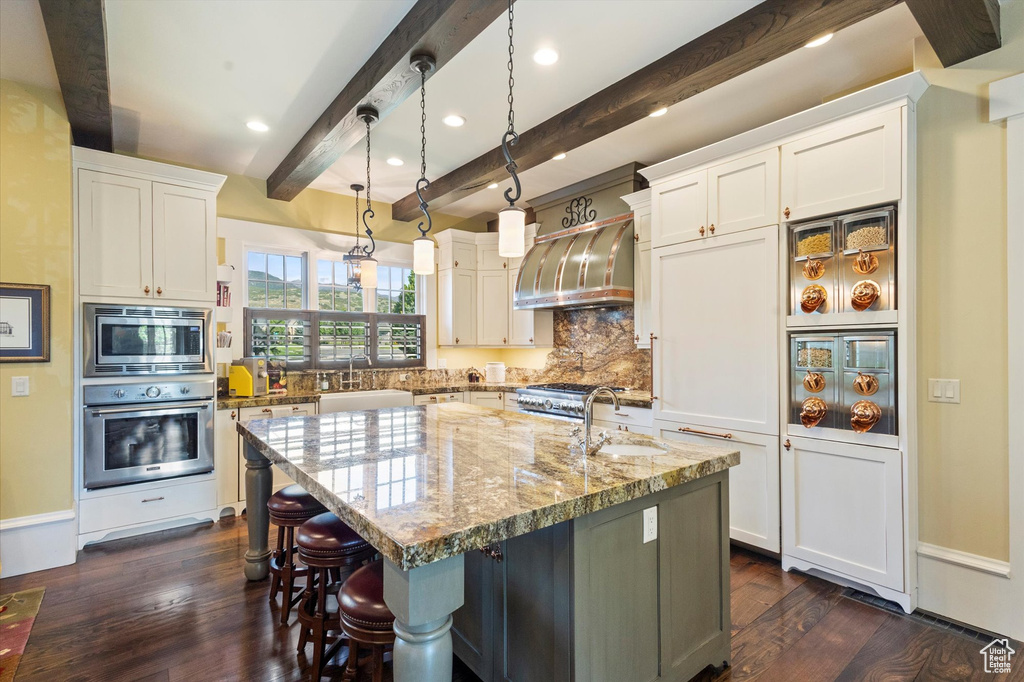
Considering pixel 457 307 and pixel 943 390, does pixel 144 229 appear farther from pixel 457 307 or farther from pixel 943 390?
pixel 943 390

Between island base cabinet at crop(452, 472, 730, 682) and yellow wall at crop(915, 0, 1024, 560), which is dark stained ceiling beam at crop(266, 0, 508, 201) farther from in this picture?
yellow wall at crop(915, 0, 1024, 560)

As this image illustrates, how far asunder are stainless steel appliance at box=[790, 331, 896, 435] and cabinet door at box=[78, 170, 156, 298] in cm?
424

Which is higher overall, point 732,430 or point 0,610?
point 732,430

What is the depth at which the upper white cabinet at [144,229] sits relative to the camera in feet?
10.3

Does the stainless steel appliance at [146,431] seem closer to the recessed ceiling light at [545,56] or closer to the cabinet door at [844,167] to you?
the recessed ceiling light at [545,56]

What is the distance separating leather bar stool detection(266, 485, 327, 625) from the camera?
2.25 metres

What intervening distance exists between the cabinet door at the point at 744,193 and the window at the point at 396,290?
3302 millimetres

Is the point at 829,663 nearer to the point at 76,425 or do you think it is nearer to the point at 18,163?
the point at 76,425

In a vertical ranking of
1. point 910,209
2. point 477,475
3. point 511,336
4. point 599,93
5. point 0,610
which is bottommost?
point 0,610

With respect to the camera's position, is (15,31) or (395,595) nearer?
(395,595)

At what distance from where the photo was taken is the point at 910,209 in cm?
234

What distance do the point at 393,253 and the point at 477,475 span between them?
402 centimetres

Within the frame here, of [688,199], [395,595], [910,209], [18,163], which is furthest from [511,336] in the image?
[395,595]

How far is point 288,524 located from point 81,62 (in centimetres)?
244
